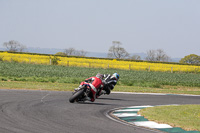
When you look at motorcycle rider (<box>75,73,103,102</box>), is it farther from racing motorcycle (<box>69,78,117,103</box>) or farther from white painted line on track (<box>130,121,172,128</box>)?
white painted line on track (<box>130,121,172,128</box>)

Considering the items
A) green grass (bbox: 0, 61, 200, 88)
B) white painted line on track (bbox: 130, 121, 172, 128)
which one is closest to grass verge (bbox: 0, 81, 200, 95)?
green grass (bbox: 0, 61, 200, 88)

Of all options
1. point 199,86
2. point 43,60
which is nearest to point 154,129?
point 199,86

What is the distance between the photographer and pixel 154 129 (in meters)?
9.29

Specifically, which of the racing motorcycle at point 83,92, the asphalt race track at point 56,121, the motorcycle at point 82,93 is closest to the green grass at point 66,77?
the racing motorcycle at point 83,92

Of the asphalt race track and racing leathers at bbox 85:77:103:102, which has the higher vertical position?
racing leathers at bbox 85:77:103:102

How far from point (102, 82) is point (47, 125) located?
19.3 ft

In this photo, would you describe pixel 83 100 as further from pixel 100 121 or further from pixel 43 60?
pixel 43 60

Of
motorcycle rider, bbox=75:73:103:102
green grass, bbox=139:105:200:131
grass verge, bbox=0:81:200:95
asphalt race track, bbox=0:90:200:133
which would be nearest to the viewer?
asphalt race track, bbox=0:90:200:133

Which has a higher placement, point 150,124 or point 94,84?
point 94,84

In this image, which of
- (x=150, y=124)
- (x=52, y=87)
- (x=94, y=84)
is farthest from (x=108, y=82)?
(x=52, y=87)

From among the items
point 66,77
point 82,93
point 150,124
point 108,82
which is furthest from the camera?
point 66,77

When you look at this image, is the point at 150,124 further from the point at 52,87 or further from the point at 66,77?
the point at 66,77

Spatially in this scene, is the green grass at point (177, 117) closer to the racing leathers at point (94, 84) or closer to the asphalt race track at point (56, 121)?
the asphalt race track at point (56, 121)

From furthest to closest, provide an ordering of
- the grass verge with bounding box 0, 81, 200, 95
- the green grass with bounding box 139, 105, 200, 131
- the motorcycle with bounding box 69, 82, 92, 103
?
the grass verge with bounding box 0, 81, 200, 95 → the motorcycle with bounding box 69, 82, 92, 103 → the green grass with bounding box 139, 105, 200, 131
